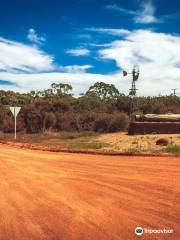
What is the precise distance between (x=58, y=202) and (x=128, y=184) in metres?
1.96

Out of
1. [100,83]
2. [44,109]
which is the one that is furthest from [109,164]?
[100,83]

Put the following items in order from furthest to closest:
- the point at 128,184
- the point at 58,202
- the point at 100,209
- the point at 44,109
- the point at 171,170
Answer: the point at 44,109 → the point at 171,170 → the point at 128,184 → the point at 58,202 → the point at 100,209

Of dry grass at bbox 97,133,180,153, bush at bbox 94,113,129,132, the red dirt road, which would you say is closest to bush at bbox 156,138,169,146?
dry grass at bbox 97,133,180,153

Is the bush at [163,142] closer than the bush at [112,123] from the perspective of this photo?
Yes

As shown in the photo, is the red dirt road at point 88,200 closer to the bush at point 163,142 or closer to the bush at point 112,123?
the bush at point 163,142

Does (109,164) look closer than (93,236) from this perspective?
No

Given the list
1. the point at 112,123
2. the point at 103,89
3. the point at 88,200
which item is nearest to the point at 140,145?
the point at 88,200

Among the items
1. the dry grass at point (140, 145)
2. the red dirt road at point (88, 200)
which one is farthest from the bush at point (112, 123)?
the red dirt road at point (88, 200)

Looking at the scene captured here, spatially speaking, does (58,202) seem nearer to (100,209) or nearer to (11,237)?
(100,209)

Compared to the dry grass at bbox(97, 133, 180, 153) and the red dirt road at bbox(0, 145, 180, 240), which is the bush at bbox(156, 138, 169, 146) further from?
the red dirt road at bbox(0, 145, 180, 240)

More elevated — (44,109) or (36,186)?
(44,109)

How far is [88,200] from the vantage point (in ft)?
23.3

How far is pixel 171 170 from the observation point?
10117 mm

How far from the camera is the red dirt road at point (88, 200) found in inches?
218
